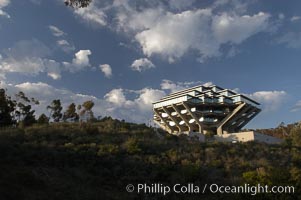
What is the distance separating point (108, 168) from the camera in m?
25.0

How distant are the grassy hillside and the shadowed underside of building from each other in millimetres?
47282

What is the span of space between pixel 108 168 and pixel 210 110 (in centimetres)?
6546

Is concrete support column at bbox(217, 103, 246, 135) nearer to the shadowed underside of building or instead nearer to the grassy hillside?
the shadowed underside of building

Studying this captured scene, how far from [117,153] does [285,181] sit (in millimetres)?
14937

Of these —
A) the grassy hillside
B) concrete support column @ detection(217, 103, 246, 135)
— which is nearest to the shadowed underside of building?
concrete support column @ detection(217, 103, 246, 135)

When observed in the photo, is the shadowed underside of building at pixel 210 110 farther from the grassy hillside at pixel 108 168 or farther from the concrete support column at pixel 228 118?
the grassy hillside at pixel 108 168

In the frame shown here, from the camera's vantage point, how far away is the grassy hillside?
57.6ft

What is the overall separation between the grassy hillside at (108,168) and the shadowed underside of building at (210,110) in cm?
4728

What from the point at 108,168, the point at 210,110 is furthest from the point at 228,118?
the point at 108,168

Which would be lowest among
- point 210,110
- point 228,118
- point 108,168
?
point 108,168

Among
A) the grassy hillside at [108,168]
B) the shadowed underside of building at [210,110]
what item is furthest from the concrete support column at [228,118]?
the grassy hillside at [108,168]

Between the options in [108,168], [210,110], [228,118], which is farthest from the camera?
[210,110]

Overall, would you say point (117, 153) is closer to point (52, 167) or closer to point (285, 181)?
point (52, 167)

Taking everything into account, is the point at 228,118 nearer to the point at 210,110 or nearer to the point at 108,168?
the point at 210,110
